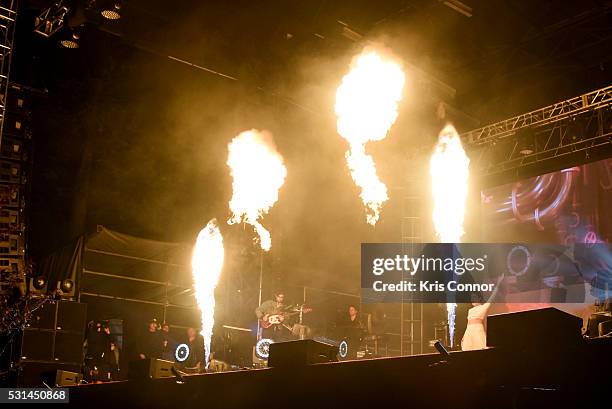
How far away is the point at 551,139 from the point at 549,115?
83cm

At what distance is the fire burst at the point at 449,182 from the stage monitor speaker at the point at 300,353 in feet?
29.3

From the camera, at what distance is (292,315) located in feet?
44.2

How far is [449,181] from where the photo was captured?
13.9 metres

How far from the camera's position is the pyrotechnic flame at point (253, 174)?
1430 cm

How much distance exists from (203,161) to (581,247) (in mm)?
7957

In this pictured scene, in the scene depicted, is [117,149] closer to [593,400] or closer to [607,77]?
[607,77]

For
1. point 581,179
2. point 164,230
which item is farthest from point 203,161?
point 581,179

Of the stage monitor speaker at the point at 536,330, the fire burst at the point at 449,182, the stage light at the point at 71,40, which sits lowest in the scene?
the stage monitor speaker at the point at 536,330

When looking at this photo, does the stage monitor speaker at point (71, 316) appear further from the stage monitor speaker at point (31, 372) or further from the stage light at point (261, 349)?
the stage light at point (261, 349)

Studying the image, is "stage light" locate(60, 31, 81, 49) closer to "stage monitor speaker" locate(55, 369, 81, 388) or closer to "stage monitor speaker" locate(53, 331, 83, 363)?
"stage monitor speaker" locate(53, 331, 83, 363)

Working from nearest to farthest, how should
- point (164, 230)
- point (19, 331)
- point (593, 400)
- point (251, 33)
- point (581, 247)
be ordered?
point (593, 400) → point (19, 331) → point (581, 247) → point (251, 33) → point (164, 230)

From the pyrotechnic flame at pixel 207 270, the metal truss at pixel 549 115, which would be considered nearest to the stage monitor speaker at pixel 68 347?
the pyrotechnic flame at pixel 207 270

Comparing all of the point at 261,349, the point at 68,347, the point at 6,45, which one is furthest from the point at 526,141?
the point at 6,45

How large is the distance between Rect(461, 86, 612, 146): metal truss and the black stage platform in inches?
326
